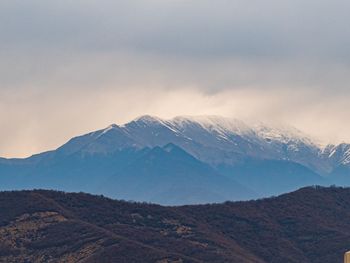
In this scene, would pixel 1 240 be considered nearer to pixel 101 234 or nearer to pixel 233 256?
pixel 101 234

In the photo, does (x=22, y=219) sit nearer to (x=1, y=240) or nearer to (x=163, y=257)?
(x=1, y=240)

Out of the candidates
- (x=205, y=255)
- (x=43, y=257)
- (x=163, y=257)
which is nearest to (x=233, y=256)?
(x=205, y=255)

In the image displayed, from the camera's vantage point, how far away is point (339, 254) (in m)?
200

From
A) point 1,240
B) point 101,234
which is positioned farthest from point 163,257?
point 1,240

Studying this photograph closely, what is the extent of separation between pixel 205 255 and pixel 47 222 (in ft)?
90.0

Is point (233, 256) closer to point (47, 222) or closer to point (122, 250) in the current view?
point (122, 250)

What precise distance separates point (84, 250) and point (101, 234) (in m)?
7.30

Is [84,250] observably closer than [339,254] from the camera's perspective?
Yes

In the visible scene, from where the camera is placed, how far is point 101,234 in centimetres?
19025

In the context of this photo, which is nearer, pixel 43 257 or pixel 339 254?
pixel 43 257

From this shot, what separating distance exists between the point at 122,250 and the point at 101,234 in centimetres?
1086

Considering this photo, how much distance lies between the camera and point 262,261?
199 m

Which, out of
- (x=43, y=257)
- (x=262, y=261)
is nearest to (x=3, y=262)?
(x=43, y=257)

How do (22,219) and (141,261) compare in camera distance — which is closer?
(141,261)
